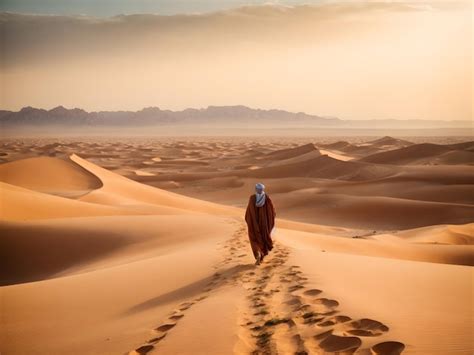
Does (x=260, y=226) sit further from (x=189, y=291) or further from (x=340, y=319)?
(x=340, y=319)

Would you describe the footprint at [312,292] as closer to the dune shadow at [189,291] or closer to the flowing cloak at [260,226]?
the dune shadow at [189,291]

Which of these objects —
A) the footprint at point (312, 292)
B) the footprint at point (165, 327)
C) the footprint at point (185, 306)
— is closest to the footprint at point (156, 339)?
the footprint at point (165, 327)

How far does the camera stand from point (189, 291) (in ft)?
21.2

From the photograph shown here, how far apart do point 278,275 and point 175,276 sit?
5.52ft

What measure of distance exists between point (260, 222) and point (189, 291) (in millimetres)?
2159

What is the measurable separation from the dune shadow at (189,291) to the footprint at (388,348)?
114 inches

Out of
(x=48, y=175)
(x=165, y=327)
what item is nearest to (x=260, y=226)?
(x=165, y=327)

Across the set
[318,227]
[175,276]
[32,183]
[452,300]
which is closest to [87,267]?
[175,276]

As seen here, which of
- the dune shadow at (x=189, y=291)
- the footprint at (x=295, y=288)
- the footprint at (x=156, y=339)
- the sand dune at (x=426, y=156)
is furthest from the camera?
the sand dune at (x=426, y=156)

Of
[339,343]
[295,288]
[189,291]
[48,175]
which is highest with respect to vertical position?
[339,343]

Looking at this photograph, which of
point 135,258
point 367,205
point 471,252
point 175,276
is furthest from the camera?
point 367,205

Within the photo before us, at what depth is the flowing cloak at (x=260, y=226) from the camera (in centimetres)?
805

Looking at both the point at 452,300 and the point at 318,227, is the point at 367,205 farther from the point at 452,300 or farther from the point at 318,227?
the point at 452,300

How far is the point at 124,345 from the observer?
4719mm
